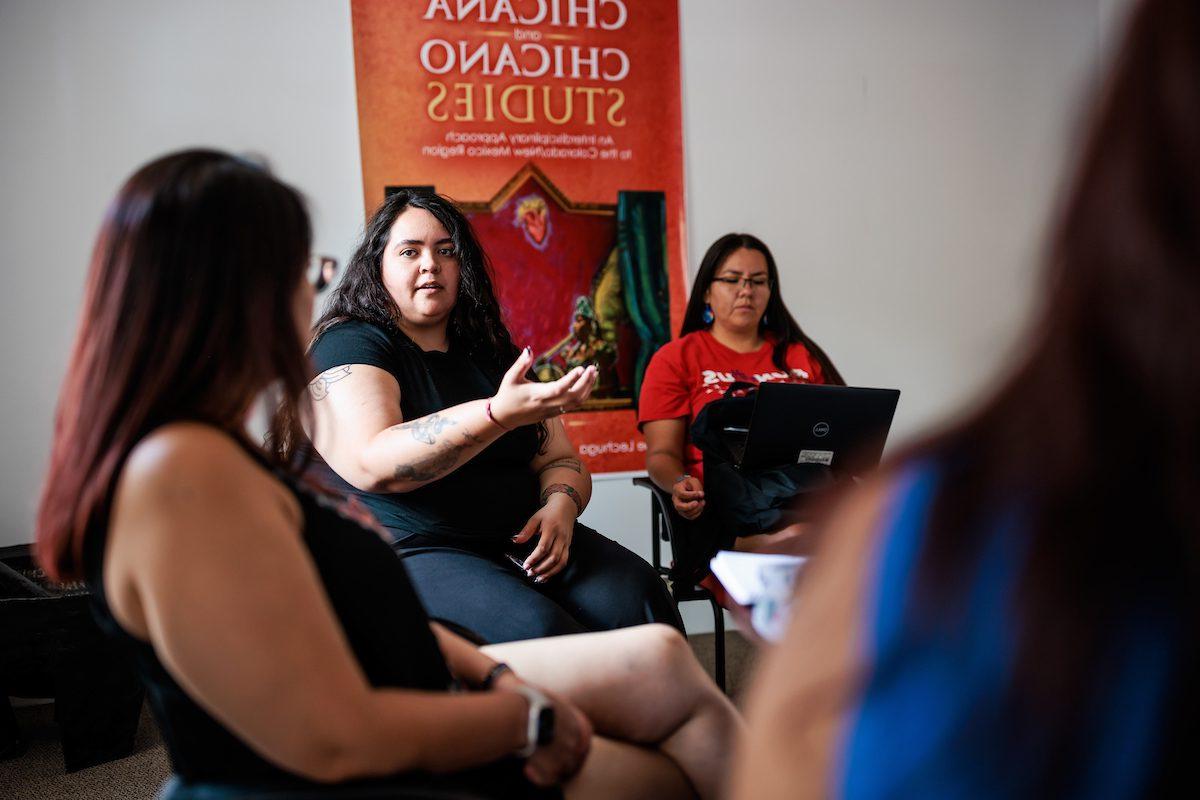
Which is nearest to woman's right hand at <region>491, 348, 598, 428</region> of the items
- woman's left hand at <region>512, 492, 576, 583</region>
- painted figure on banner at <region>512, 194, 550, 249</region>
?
woman's left hand at <region>512, 492, 576, 583</region>

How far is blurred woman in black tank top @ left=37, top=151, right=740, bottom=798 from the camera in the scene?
771 millimetres

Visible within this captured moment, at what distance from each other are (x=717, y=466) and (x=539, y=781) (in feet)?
4.47

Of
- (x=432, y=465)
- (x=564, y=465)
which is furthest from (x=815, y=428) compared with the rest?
(x=432, y=465)

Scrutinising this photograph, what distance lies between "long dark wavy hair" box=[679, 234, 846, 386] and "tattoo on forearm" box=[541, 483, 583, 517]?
1.03m

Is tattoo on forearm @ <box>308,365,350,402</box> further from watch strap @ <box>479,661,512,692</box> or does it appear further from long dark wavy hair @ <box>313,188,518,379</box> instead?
watch strap @ <box>479,661,512,692</box>

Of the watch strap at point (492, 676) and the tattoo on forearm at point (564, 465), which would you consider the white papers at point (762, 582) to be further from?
the tattoo on forearm at point (564, 465)

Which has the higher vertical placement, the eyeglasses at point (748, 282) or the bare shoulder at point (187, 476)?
the eyeglasses at point (748, 282)

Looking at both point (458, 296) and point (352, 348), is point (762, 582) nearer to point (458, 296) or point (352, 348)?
point (352, 348)

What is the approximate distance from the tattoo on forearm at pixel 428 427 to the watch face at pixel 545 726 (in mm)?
722

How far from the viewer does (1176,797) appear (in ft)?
1.45

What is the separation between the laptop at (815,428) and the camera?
215 centimetres

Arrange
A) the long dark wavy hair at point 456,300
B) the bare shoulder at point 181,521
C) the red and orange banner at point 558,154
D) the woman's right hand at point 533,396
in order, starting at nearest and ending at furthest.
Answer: the bare shoulder at point 181,521, the woman's right hand at point 533,396, the long dark wavy hair at point 456,300, the red and orange banner at point 558,154

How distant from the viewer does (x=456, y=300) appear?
2.10m

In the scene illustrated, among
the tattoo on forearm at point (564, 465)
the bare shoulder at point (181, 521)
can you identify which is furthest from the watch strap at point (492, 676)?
the tattoo on forearm at point (564, 465)
